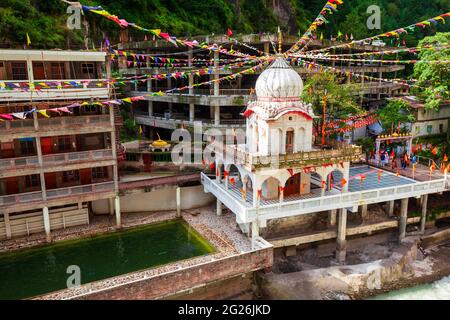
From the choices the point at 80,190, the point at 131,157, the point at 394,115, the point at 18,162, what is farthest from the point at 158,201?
the point at 394,115

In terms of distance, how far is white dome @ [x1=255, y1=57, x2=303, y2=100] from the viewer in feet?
89.0

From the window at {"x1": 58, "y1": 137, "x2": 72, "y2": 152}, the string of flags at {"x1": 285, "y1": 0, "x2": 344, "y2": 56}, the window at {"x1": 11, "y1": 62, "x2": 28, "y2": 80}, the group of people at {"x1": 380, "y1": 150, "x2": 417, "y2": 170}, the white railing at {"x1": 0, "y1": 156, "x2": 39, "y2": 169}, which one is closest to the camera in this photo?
the string of flags at {"x1": 285, "y1": 0, "x2": 344, "y2": 56}

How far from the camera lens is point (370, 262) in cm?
2880

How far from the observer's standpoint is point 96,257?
2719cm

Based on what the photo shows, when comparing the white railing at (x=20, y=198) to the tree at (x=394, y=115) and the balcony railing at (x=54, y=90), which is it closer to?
the balcony railing at (x=54, y=90)

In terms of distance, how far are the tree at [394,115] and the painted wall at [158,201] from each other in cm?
1917

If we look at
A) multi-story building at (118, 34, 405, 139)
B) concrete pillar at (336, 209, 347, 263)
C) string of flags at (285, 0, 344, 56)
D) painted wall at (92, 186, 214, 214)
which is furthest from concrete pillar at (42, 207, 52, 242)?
concrete pillar at (336, 209, 347, 263)

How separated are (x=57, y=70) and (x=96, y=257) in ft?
46.3

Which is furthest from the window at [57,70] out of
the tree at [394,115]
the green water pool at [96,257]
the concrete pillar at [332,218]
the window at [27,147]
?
the tree at [394,115]

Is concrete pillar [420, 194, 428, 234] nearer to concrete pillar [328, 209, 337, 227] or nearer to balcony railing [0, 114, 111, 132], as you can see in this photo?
concrete pillar [328, 209, 337, 227]

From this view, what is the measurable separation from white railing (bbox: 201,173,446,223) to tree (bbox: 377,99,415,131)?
30.6 feet

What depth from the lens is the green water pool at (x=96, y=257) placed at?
79.5ft

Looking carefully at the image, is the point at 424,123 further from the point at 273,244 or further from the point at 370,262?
the point at 273,244

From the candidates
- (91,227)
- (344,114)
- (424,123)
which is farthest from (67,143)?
(424,123)
